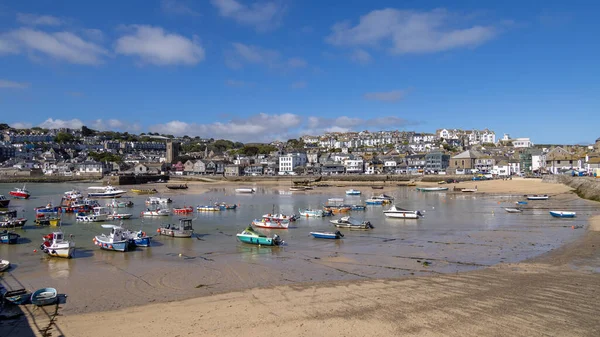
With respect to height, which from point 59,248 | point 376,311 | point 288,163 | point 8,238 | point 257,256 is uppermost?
point 288,163

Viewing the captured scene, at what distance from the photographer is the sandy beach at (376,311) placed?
1043 cm

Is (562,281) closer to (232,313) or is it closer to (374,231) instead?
(232,313)

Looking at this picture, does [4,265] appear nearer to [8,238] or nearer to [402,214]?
[8,238]

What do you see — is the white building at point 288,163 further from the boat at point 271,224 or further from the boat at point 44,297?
the boat at point 44,297

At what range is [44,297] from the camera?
12711mm

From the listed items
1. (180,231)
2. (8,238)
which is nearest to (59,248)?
(8,238)

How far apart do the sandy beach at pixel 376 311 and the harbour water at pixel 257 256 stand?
1.23 meters

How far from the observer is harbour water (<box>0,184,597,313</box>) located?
15094 millimetres

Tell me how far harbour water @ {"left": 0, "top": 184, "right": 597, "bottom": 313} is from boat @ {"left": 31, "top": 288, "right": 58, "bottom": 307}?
0.53 m

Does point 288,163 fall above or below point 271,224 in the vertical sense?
above

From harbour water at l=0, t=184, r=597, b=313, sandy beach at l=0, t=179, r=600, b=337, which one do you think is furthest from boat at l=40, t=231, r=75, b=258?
sandy beach at l=0, t=179, r=600, b=337

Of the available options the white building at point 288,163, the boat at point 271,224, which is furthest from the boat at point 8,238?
the white building at point 288,163

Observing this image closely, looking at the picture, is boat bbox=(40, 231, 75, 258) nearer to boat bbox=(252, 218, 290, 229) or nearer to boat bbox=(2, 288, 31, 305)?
boat bbox=(2, 288, 31, 305)

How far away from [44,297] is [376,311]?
9.78 meters
